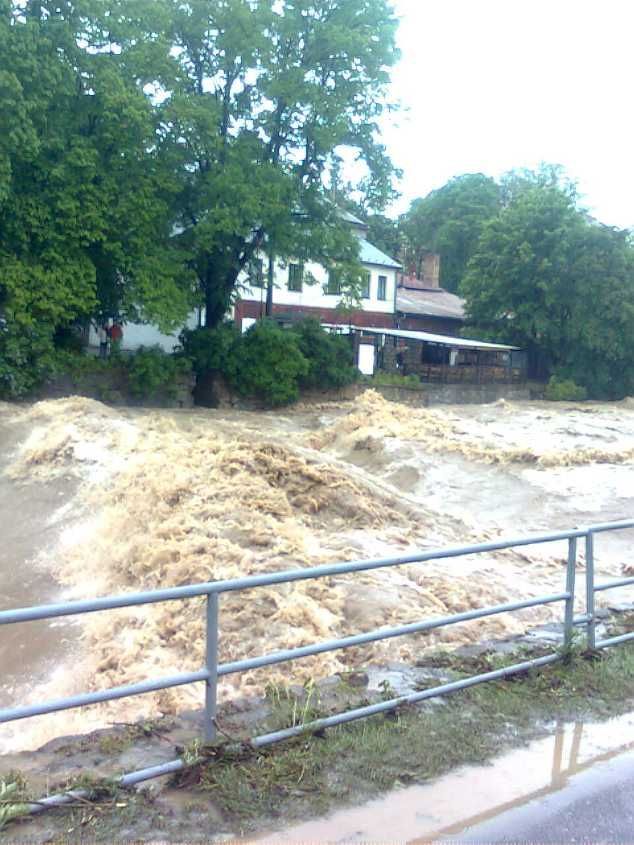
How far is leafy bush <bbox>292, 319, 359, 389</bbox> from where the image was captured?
3784 centimetres

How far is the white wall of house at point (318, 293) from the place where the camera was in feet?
152

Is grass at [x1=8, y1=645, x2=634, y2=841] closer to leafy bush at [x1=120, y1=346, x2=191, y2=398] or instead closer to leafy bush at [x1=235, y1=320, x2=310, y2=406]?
leafy bush at [x1=120, y1=346, x2=191, y2=398]

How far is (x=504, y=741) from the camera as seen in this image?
16.5 ft

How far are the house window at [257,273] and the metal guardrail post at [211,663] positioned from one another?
33.7 m

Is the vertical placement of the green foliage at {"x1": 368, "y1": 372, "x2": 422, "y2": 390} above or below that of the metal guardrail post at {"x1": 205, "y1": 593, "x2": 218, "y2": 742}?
below

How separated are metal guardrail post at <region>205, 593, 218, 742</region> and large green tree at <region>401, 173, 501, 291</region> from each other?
65447 mm

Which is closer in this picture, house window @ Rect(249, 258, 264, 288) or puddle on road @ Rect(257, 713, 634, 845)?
puddle on road @ Rect(257, 713, 634, 845)

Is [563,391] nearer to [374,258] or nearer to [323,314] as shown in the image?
[323,314]

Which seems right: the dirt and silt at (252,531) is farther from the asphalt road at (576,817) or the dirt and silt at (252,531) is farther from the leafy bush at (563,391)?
the leafy bush at (563,391)

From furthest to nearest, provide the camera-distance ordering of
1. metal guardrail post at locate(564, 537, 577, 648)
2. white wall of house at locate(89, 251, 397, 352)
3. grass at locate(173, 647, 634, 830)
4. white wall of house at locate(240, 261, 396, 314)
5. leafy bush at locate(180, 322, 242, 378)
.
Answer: white wall of house at locate(240, 261, 396, 314) < white wall of house at locate(89, 251, 397, 352) < leafy bush at locate(180, 322, 242, 378) < metal guardrail post at locate(564, 537, 577, 648) < grass at locate(173, 647, 634, 830)

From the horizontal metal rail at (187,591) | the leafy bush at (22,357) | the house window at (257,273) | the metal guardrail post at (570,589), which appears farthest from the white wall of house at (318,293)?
the horizontal metal rail at (187,591)

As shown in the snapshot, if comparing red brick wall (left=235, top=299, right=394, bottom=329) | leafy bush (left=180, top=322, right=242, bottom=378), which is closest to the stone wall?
leafy bush (left=180, top=322, right=242, bottom=378)

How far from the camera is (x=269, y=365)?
1417 inches

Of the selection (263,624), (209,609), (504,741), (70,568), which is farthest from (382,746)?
(70,568)
